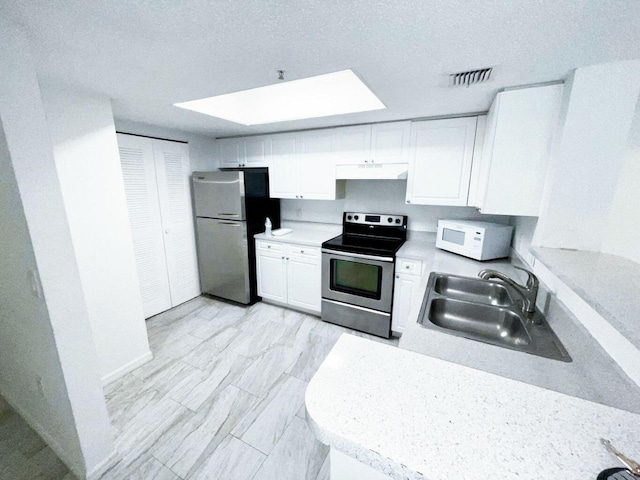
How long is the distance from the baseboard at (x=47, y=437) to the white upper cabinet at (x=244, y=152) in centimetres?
281

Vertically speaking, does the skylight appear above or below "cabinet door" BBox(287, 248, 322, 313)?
above

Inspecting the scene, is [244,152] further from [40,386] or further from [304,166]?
[40,386]

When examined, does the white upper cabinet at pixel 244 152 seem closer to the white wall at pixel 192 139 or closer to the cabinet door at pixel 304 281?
the white wall at pixel 192 139

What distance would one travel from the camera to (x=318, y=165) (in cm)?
281

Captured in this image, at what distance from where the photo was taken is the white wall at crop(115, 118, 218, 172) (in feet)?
8.27

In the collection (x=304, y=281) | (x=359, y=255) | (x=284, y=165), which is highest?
(x=284, y=165)

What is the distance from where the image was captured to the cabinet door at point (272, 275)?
3002mm

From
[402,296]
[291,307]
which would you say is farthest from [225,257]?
[402,296]

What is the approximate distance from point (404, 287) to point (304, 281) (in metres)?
1.10

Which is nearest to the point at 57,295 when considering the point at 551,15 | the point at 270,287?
the point at 270,287

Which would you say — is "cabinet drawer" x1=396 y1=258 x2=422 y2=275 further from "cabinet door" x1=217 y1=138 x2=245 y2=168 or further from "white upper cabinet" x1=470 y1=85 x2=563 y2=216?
"cabinet door" x1=217 y1=138 x2=245 y2=168

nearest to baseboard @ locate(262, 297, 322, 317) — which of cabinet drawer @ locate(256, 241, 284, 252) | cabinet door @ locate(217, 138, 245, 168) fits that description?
cabinet drawer @ locate(256, 241, 284, 252)

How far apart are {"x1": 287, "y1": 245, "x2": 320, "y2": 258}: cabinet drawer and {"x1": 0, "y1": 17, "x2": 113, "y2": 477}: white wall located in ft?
6.05

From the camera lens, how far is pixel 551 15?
87 centimetres
